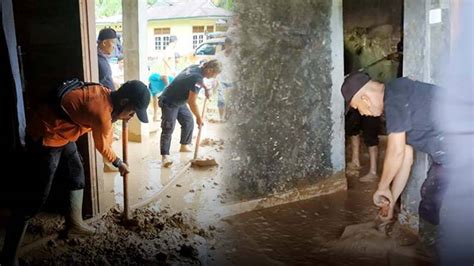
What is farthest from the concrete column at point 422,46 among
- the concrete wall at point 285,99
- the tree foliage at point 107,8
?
the tree foliage at point 107,8

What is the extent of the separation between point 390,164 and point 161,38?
134 centimetres

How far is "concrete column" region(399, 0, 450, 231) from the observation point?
7.22ft

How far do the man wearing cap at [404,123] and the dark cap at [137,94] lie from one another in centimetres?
100

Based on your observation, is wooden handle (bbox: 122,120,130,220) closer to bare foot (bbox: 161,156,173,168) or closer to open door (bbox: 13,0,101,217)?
bare foot (bbox: 161,156,173,168)

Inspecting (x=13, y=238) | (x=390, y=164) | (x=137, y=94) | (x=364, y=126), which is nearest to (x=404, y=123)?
(x=390, y=164)

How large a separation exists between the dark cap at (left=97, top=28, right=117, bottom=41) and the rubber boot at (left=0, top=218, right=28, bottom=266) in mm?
995

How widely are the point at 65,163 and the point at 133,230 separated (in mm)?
492

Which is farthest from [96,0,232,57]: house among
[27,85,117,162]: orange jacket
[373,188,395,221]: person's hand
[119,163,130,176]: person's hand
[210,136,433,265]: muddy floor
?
[373,188,395,221]: person's hand

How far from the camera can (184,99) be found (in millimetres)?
2262

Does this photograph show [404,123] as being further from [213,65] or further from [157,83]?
[157,83]

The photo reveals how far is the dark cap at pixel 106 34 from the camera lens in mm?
2170

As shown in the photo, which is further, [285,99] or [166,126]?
[285,99]

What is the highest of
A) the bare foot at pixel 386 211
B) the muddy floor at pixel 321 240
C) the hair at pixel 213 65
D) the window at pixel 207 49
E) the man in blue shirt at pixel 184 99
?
the window at pixel 207 49

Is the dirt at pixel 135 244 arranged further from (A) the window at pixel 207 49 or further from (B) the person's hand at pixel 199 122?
(A) the window at pixel 207 49
